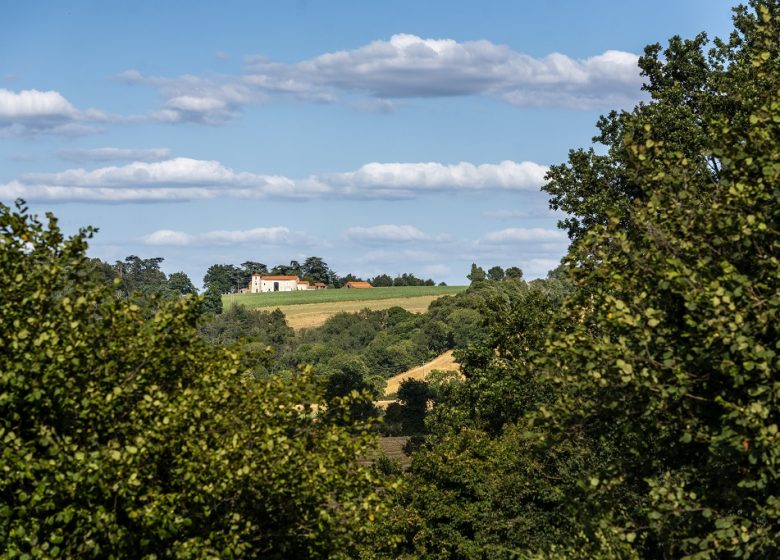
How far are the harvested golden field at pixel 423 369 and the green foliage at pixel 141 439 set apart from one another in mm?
142787

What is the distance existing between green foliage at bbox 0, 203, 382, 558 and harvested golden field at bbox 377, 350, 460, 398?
468 ft

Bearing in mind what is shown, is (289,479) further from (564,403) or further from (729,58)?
(729,58)

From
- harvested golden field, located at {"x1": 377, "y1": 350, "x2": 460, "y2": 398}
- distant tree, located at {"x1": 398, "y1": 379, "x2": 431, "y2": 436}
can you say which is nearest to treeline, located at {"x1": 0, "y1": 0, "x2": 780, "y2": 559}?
distant tree, located at {"x1": 398, "y1": 379, "x2": 431, "y2": 436}

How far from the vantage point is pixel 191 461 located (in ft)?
65.9

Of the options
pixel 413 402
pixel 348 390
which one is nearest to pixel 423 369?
pixel 413 402

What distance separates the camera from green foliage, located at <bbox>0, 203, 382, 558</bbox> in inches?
707

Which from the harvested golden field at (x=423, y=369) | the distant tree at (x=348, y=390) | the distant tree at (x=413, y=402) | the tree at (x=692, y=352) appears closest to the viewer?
the tree at (x=692, y=352)

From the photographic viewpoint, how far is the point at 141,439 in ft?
60.5

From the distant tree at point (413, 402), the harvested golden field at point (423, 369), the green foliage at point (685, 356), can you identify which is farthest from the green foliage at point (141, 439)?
the harvested golden field at point (423, 369)

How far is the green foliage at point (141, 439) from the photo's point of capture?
18.0 m

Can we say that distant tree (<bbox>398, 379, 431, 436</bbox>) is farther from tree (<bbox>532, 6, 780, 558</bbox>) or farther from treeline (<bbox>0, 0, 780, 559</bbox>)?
tree (<bbox>532, 6, 780, 558</bbox>)

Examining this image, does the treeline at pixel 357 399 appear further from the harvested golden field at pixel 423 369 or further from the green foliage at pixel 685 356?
the harvested golden field at pixel 423 369

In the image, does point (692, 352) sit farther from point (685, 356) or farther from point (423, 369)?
point (423, 369)

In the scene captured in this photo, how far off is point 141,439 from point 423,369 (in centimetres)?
16260
